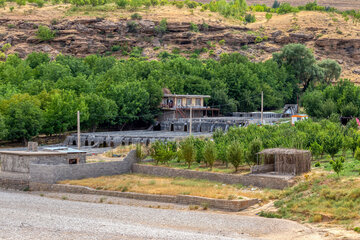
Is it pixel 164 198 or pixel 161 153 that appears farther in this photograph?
pixel 161 153

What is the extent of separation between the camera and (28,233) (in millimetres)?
25047

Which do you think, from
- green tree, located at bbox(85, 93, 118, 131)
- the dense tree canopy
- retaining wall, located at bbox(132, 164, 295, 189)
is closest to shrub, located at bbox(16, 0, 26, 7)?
the dense tree canopy

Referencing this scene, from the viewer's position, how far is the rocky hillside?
464 feet

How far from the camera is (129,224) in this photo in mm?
27047

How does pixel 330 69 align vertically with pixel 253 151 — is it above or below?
above

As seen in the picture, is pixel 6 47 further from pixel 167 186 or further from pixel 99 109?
pixel 167 186

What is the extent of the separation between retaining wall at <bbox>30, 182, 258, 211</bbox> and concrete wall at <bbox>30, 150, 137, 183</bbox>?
627mm

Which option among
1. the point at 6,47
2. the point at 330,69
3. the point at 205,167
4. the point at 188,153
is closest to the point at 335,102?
the point at 205,167

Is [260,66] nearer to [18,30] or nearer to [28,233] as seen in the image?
[18,30]

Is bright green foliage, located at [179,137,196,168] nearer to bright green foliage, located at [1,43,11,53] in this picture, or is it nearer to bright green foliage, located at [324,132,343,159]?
bright green foliage, located at [324,132,343,159]

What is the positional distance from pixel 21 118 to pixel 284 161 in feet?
123

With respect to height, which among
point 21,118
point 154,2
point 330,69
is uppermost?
point 154,2

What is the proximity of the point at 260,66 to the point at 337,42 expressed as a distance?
1900 inches

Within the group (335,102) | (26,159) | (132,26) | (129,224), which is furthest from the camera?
(132,26)
